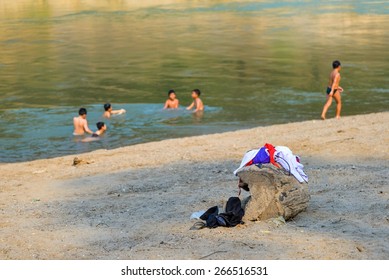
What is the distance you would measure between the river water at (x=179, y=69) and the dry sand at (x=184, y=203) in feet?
13.4

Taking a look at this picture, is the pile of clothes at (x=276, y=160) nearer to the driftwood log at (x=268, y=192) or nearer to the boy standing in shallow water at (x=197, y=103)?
the driftwood log at (x=268, y=192)

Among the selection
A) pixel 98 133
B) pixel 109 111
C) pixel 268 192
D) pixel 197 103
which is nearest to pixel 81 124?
pixel 98 133

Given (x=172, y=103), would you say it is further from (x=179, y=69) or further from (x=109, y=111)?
(x=179, y=69)

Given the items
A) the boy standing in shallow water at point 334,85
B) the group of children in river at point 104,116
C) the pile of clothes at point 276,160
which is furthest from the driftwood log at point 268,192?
the group of children in river at point 104,116

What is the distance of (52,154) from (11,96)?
7.29 metres

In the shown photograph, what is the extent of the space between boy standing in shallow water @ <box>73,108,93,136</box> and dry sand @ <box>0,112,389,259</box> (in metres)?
3.36

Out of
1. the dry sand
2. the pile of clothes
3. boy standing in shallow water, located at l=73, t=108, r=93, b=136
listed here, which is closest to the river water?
boy standing in shallow water, located at l=73, t=108, r=93, b=136

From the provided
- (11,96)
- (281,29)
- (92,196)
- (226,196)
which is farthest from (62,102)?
(281,29)

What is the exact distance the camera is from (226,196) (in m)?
9.26

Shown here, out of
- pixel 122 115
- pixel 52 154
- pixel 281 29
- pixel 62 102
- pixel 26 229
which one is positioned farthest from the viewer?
pixel 281 29

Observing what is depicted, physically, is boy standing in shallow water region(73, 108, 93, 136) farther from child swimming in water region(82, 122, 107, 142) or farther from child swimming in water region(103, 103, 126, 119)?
child swimming in water region(103, 103, 126, 119)

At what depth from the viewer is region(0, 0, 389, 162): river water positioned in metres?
18.8

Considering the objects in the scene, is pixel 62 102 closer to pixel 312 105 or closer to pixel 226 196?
pixel 312 105

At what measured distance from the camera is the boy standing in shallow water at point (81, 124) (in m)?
17.6
